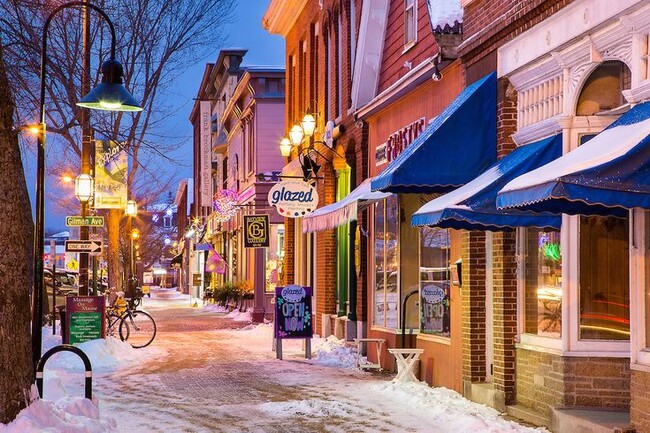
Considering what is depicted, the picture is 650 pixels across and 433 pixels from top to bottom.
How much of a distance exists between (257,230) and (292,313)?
906 cm

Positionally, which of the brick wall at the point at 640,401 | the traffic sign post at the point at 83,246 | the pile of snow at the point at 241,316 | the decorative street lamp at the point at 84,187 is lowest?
the pile of snow at the point at 241,316

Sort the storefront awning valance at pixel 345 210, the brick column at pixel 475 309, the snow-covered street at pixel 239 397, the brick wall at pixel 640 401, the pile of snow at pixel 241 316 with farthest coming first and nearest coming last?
the pile of snow at pixel 241 316 < the storefront awning valance at pixel 345 210 < the brick column at pixel 475 309 < the snow-covered street at pixel 239 397 < the brick wall at pixel 640 401

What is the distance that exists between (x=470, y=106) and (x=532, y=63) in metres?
1.23

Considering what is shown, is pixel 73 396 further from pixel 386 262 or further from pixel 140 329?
pixel 140 329

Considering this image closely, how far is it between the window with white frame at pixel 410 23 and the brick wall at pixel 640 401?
29.8 ft

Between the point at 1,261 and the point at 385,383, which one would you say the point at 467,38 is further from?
the point at 1,261

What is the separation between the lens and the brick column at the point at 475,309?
13.1 m

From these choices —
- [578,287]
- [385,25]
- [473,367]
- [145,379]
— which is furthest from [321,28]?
[578,287]

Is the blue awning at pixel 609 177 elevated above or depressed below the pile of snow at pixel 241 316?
above

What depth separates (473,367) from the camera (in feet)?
43.0

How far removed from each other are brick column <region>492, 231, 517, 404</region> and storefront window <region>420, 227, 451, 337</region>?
2.51m

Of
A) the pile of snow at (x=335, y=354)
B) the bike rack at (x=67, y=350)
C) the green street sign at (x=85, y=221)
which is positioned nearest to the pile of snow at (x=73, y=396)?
the bike rack at (x=67, y=350)

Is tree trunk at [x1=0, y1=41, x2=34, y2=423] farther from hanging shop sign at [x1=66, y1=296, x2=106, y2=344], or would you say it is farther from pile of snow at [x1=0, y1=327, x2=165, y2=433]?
hanging shop sign at [x1=66, y1=296, x2=106, y2=344]

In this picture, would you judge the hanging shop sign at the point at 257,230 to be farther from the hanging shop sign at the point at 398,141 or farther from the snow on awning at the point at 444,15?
the snow on awning at the point at 444,15
